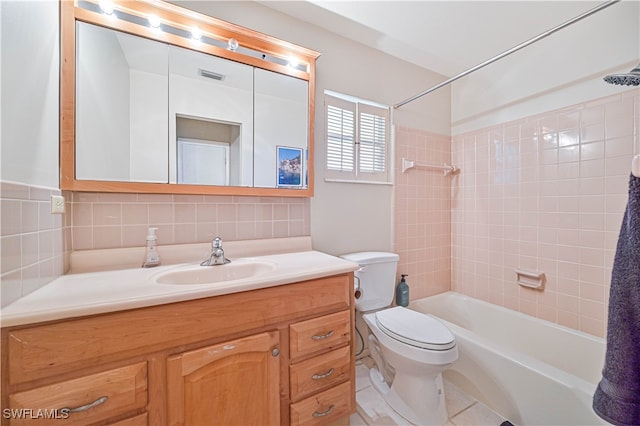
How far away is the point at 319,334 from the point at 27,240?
3.46 feet

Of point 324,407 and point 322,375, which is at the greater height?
point 322,375

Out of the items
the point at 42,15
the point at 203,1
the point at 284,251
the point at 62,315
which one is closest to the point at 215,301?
the point at 62,315

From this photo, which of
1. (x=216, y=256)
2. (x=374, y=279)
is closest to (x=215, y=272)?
(x=216, y=256)

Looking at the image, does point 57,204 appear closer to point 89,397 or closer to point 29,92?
point 29,92

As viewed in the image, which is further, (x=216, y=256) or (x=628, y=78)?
(x=216, y=256)

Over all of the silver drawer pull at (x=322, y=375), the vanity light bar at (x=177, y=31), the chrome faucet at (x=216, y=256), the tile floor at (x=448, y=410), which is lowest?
the tile floor at (x=448, y=410)

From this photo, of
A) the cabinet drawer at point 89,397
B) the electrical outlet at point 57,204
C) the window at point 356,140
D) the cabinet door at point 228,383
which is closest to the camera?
the cabinet drawer at point 89,397

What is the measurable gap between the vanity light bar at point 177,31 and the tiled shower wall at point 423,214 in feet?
3.48

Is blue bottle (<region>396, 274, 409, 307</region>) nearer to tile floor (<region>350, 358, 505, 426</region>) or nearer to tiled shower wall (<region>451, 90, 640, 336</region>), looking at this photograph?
tile floor (<region>350, 358, 505, 426</region>)

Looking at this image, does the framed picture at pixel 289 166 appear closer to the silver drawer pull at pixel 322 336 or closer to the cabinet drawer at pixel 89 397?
the silver drawer pull at pixel 322 336

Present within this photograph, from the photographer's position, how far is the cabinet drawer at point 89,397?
2.14 ft

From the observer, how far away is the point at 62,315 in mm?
669

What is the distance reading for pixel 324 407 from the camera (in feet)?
3.67

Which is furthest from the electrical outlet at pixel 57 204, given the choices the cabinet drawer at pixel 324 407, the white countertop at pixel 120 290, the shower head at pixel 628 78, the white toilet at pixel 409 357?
the shower head at pixel 628 78
